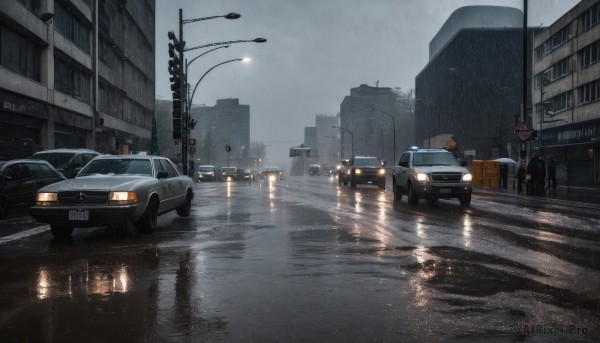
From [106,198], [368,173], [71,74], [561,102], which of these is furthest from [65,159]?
[561,102]

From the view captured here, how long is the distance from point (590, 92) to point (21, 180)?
38.6 meters

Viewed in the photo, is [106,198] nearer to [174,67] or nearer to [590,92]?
[174,67]

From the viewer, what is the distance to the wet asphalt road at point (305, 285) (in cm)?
427

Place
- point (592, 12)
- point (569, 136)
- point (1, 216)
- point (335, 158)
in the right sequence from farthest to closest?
point (335, 158), point (569, 136), point (592, 12), point (1, 216)

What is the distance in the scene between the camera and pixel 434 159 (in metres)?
18.0

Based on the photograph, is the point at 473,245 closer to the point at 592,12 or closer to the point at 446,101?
the point at 592,12

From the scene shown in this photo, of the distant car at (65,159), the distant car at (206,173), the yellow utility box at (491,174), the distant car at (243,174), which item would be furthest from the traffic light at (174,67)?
the distant car at (243,174)

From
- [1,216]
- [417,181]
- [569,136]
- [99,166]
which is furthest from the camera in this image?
[569,136]

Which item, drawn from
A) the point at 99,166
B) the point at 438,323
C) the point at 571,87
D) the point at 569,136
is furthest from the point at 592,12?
the point at 438,323

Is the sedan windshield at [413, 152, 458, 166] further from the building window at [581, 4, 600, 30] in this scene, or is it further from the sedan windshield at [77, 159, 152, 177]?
the building window at [581, 4, 600, 30]

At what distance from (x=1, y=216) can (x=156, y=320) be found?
10619 millimetres

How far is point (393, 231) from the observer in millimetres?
10453

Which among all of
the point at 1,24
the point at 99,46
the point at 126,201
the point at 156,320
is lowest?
the point at 156,320

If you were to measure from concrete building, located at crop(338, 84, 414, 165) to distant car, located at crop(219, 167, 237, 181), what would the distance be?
70.5 meters
